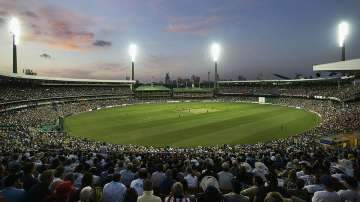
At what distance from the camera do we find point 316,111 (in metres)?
71.4

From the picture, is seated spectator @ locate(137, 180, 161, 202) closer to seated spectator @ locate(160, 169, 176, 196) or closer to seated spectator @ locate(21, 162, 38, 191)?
seated spectator @ locate(160, 169, 176, 196)

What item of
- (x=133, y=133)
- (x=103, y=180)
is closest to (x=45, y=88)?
(x=133, y=133)

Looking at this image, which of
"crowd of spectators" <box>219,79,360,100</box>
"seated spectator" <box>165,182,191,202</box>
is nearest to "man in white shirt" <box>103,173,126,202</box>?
"seated spectator" <box>165,182,191,202</box>

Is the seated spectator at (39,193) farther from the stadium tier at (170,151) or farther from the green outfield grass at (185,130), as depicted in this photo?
the green outfield grass at (185,130)

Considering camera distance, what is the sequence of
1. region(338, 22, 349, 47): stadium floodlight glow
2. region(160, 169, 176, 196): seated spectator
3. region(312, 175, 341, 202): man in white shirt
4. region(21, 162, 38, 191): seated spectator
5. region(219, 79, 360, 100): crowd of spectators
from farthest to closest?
1. region(219, 79, 360, 100): crowd of spectators
2. region(338, 22, 349, 47): stadium floodlight glow
3. region(160, 169, 176, 196): seated spectator
4. region(21, 162, 38, 191): seated spectator
5. region(312, 175, 341, 202): man in white shirt

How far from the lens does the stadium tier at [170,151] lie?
7.35 meters

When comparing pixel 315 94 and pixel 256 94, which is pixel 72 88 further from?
pixel 315 94

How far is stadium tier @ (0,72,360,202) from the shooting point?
24.1 feet

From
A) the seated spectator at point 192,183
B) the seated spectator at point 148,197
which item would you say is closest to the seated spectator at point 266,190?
the seated spectator at point 148,197

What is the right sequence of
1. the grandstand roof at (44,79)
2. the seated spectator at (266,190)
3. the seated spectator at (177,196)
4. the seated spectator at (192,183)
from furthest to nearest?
the grandstand roof at (44,79), the seated spectator at (192,183), the seated spectator at (266,190), the seated spectator at (177,196)

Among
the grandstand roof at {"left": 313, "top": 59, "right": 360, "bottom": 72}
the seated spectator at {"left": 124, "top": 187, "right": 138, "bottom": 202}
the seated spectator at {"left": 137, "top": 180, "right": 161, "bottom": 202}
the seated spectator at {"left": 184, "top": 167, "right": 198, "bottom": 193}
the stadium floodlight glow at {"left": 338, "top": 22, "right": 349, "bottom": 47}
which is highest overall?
the stadium floodlight glow at {"left": 338, "top": 22, "right": 349, "bottom": 47}

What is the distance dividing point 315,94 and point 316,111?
88.7 ft

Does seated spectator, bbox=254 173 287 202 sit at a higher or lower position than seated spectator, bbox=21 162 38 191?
higher

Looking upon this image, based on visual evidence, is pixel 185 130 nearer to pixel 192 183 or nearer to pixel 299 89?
pixel 192 183
